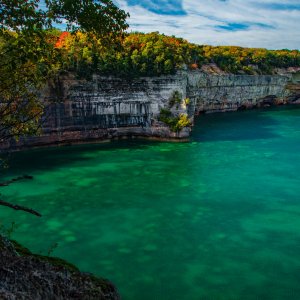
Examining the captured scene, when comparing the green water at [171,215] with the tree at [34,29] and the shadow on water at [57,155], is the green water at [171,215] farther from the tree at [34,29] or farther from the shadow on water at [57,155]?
the tree at [34,29]

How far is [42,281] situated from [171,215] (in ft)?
40.4

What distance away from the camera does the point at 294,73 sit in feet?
191

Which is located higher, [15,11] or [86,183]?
[15,11]

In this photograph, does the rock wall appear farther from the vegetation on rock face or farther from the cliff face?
the vegetation on rock face

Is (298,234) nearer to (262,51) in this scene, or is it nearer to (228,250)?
(228,250)

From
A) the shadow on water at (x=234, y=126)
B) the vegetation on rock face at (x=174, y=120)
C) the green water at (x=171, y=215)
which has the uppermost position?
the vegetation on rock face at (x=174, y=120)

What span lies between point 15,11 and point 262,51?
5942cm

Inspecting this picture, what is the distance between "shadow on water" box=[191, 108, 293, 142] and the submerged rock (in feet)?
92.0

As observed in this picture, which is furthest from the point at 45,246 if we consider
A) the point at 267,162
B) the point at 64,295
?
the point at 267,162

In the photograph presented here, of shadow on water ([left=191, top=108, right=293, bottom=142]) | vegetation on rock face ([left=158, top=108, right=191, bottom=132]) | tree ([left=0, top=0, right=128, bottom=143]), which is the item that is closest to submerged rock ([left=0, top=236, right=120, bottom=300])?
tree ([left=0, top=0, right=128, bottom=143])

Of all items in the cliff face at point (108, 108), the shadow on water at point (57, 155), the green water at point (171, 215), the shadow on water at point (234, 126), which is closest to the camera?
the green water at point (171, 215)

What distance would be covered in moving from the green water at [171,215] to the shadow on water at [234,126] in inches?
142

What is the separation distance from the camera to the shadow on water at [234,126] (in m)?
34.5

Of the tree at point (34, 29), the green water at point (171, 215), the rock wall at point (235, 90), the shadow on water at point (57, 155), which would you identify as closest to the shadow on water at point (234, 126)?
the rock wall at point (235, 90)
